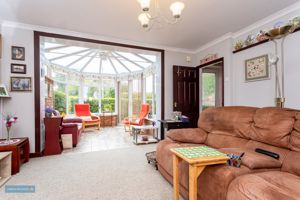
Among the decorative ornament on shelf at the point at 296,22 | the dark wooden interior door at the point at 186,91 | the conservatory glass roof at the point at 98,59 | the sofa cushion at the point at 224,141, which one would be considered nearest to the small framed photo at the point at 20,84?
the conservatory glass roof at the point at 98,59

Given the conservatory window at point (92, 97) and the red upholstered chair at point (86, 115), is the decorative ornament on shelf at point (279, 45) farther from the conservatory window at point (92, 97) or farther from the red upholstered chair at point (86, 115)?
the conservatory window at point (92, 97)

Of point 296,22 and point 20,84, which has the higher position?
point 296,22

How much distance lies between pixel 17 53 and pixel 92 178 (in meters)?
2.88

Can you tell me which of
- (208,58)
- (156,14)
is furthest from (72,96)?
(208,58)

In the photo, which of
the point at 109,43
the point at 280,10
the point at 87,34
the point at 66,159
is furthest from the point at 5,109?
the point at 280,10

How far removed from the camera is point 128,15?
288 cm

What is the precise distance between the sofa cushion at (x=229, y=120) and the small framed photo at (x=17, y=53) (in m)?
3.73

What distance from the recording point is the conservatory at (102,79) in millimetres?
5562

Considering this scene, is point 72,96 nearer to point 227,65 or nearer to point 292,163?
point 227,65

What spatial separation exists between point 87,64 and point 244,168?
6.64m

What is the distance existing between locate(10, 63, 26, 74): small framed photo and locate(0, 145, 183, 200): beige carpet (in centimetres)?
178

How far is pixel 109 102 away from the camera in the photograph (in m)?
7.69

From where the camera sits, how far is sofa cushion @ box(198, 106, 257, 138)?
205 cm

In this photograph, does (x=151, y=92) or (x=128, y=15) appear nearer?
(x=128, y=15)
